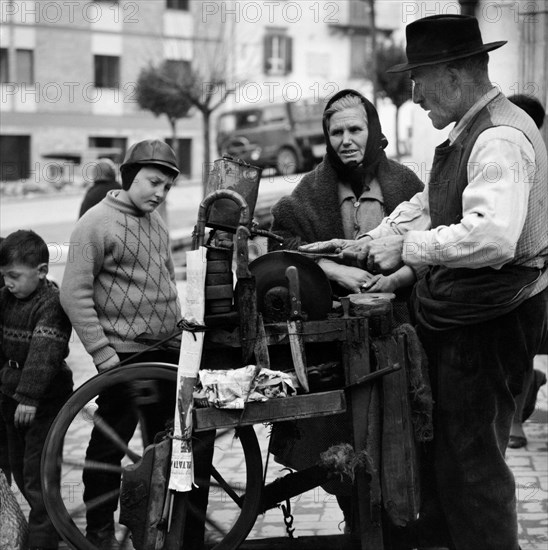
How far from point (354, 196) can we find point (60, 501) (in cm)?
163

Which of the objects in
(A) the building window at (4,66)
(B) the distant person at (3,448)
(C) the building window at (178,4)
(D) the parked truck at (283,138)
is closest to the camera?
(B) the distant person at (3,448)

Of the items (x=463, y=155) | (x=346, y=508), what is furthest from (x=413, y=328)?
(x=346, y=508)

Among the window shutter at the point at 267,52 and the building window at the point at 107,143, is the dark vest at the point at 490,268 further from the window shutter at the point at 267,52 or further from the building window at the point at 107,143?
the window shutter at the point at 267,52

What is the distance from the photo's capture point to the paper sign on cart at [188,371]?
3.07 meters

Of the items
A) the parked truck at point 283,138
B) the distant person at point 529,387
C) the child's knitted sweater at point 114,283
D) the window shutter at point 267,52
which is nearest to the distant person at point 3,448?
the child's knitted sweater at point 114,283

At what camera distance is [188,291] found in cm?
311

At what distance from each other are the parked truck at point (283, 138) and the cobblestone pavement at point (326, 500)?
20650 mm

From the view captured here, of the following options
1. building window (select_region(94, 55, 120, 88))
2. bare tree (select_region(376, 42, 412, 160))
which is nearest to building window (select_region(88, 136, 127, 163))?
building window (select_region(94, 55, 120, 88))

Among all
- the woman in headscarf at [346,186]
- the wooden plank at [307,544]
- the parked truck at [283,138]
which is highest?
the parked truck at [283,138]

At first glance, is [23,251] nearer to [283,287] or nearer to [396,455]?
[283,287]

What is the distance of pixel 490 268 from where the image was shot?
322cm

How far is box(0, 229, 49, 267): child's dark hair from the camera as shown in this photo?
409cm

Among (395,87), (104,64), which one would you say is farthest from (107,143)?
(395,87)

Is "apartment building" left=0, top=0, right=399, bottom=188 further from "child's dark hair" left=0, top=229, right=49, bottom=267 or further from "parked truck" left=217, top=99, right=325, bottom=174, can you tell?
"child's dark hair" left=0, top=229, right=49, bottom=267
